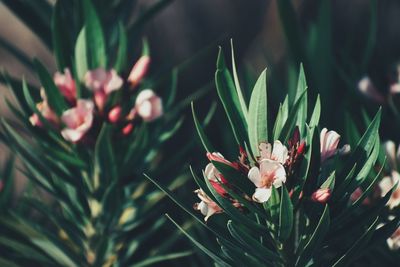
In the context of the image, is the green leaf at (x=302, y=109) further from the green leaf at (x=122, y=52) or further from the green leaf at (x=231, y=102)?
the green leaf at (x=122, y=52)

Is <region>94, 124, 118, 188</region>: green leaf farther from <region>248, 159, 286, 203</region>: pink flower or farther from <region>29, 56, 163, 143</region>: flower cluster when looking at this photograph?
<region>248, 159, 286, 203</region>: pink flower

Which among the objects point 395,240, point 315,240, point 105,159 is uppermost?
point 105,159

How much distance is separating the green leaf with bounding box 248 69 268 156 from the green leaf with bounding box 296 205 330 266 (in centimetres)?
10

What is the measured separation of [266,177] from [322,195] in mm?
55

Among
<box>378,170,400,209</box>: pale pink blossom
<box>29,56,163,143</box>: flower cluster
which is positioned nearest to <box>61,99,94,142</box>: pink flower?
<box>29,56,163,143</box>: flower cluster

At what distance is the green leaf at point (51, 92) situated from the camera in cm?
76

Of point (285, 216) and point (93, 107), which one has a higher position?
point (93, 107)

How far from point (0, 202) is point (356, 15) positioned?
1.04 m

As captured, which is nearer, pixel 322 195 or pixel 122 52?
pixel 322 195

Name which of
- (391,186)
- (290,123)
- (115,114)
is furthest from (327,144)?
(115,114)

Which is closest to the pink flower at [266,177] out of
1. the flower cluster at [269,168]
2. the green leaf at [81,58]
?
the flower cluster at [269,168]

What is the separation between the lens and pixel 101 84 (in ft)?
2.51

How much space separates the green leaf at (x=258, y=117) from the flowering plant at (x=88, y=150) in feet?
0.58

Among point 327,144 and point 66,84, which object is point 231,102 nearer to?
point 327,144
